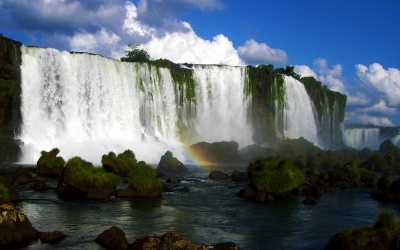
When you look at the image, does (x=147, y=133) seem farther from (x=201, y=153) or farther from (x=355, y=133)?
(x=355, y=133)

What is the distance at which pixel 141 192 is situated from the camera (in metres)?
23.1

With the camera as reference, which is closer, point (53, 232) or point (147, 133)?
point (53, 232)

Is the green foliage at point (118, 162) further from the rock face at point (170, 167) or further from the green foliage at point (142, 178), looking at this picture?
the green foliage at point (142, 178)

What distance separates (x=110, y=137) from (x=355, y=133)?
214 feet

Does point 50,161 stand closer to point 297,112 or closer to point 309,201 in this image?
point 309,201

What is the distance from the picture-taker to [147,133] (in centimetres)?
5028

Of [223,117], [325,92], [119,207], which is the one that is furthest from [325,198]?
[325,92]

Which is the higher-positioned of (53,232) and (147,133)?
(147,133)

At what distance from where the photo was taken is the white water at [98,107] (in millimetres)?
41406

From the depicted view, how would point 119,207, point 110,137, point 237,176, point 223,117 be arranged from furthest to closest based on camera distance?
point 223,117 < point 110,137 < point 237,176 < point 119,207

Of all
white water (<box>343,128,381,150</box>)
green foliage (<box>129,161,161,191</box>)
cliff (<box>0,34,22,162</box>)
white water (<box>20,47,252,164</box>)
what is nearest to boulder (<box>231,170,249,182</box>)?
green foliage (<box>129,161,161,191</box>)

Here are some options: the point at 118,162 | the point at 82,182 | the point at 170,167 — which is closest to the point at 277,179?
the point at 82,182

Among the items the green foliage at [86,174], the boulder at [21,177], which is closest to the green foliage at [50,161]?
the boulder at [21,177]

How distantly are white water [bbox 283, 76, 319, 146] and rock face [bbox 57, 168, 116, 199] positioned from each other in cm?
5086
